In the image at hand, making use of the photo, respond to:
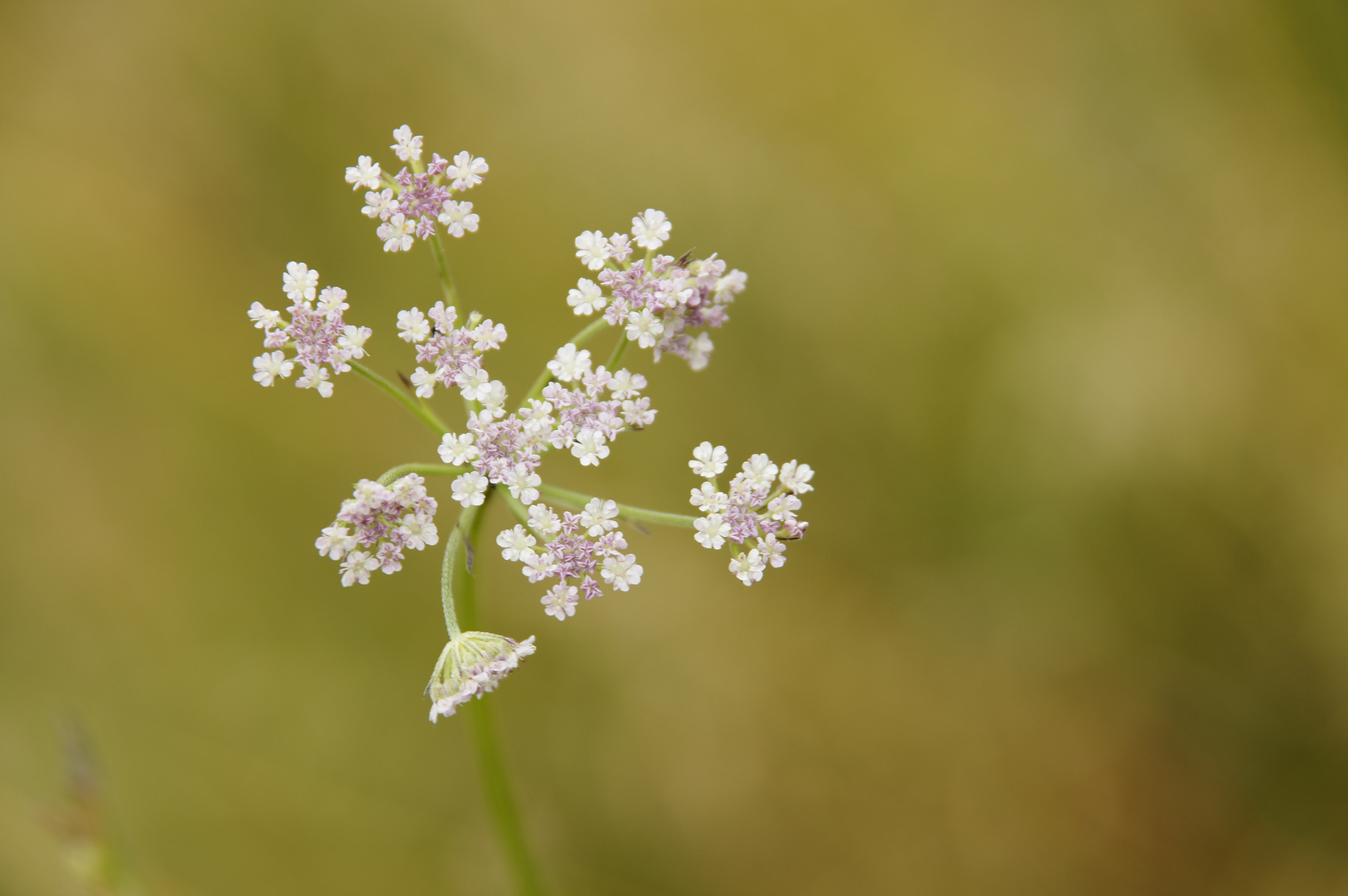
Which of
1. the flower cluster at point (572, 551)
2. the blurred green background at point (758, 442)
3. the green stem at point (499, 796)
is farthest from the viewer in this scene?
the blurred green background at point (758, 442)

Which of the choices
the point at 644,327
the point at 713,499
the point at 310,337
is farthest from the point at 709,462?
the point at 310,337

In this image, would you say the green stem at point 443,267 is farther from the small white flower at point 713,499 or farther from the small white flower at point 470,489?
the small white flower at point 713,499

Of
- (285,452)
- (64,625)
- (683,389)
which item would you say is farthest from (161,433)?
(683,389)

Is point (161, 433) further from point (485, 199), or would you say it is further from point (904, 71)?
point (904, 71)

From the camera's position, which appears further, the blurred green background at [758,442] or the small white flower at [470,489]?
the blurred green background at [758,442]

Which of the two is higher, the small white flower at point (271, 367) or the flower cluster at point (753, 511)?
the small white flower at point (271, 367)

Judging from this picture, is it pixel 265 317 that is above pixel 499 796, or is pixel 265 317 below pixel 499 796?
above

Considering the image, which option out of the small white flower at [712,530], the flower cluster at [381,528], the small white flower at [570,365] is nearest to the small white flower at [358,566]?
the flower cluster at [381,528]

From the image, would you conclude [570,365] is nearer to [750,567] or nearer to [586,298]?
[586,298]
